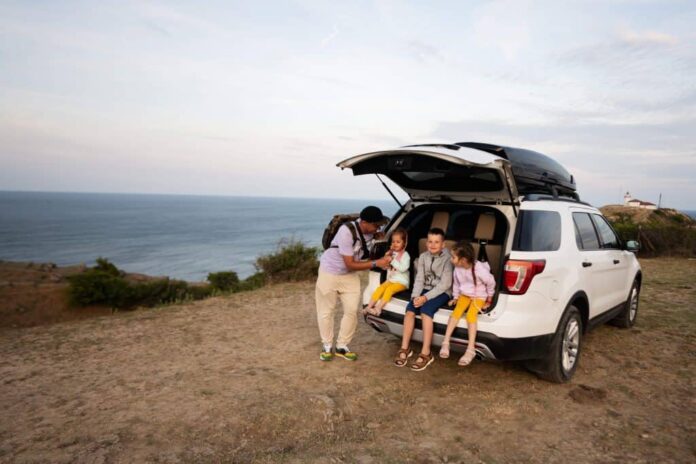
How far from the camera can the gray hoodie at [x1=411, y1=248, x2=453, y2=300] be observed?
400cm

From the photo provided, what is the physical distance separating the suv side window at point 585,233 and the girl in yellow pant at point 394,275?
1722 millimetres

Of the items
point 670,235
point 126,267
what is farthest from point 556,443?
point 126,267

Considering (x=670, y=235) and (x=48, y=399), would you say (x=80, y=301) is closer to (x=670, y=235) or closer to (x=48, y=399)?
(x=48, y=399)

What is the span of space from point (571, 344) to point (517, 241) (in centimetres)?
135

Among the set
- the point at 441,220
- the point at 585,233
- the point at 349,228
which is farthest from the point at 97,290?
the point at 585,233

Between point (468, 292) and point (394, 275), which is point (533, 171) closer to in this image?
point (468, 292)

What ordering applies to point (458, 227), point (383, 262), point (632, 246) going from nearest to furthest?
point (383, 262), point (458, 227), point (632, 246)

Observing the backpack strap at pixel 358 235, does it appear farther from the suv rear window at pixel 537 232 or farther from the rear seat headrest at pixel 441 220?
the suv rear window at pixel 537 232

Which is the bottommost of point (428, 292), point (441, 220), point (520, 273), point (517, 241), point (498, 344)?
point (498, 344)

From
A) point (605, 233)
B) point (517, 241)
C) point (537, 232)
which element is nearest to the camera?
point (517, 241)

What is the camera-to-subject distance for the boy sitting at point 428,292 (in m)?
3.89

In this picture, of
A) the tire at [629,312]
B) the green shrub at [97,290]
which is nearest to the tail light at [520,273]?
the tire at [629,312]

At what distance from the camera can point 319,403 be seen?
3.73m

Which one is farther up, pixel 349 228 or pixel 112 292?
pixel 349 228
